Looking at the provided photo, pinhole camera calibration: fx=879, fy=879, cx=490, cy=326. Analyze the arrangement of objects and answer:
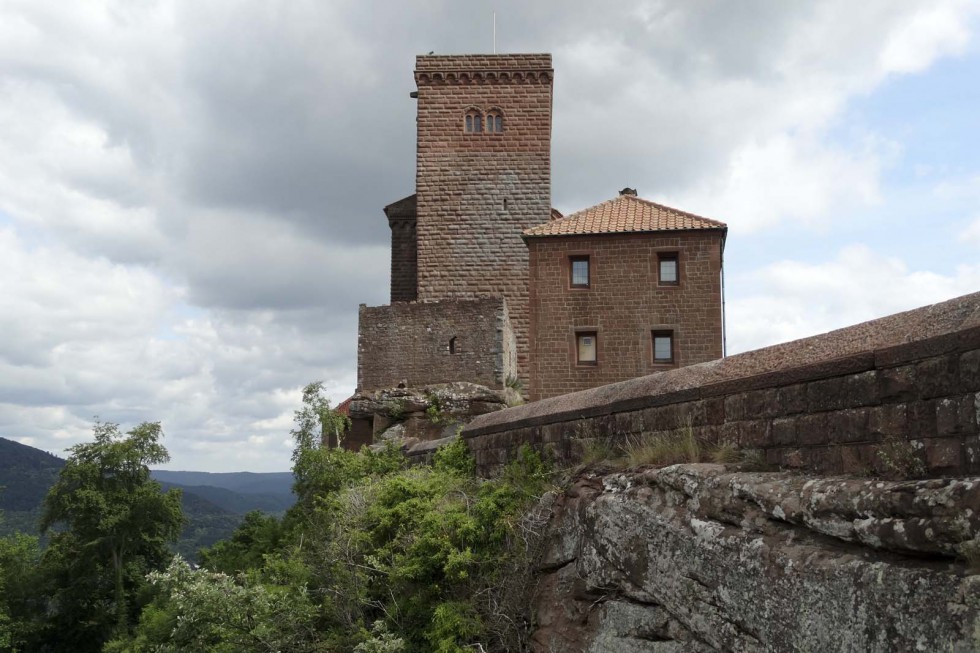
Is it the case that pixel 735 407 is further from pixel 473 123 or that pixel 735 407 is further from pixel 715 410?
pixel 473 123

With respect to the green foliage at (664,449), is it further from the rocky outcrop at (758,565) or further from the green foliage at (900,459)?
the green foliage at (900,459)

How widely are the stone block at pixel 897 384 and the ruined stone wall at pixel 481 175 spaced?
855 inches

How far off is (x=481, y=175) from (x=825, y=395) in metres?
22.8

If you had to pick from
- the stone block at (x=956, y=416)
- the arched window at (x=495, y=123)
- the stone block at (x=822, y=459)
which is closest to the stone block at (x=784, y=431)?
the stone block at (x=822, y=459)

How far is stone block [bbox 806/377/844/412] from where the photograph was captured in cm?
527

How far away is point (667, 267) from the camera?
882 inches

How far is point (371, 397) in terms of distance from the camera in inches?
925

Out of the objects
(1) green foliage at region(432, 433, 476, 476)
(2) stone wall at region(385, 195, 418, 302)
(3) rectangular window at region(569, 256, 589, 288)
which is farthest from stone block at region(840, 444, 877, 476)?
(2) stone wall at region(385, 195, 418, 302)

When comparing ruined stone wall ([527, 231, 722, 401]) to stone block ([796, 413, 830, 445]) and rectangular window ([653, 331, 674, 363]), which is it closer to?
rectangular window ([653, 331, 674, 363])

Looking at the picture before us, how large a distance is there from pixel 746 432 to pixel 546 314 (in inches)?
637

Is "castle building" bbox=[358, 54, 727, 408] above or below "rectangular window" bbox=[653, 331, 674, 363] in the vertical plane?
above

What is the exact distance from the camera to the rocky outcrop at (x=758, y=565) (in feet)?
13.5

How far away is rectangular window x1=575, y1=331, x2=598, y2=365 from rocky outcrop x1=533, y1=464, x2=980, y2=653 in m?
14.2

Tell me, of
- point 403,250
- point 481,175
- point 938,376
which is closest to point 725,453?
point 938,376
